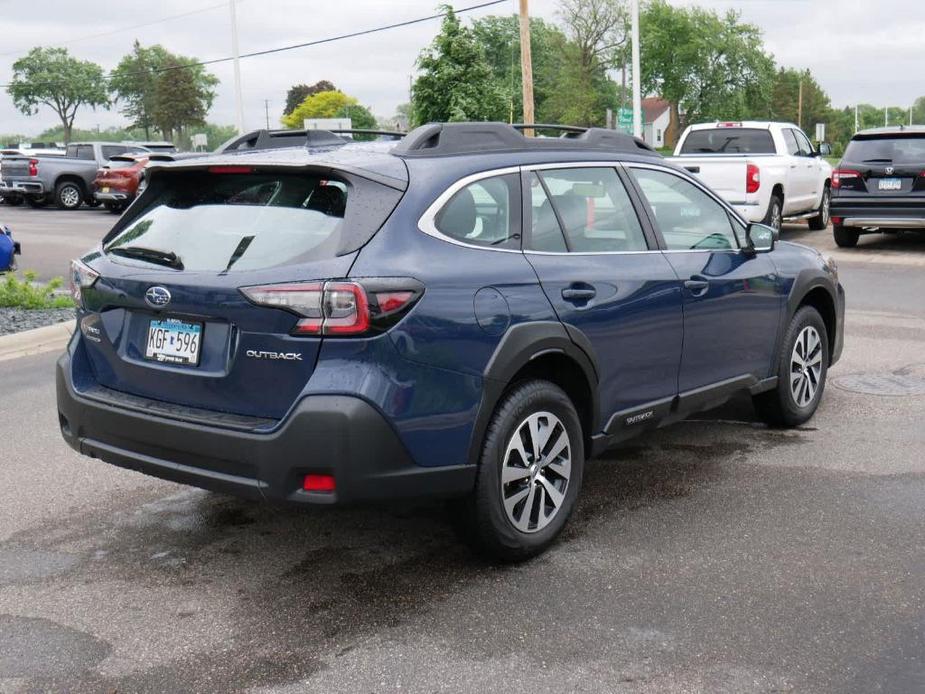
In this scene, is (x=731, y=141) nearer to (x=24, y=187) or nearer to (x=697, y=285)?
(x=697, y=285)

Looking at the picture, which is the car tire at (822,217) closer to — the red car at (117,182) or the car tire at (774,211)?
the car tire at (774,211)

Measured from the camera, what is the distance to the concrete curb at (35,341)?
9.38m

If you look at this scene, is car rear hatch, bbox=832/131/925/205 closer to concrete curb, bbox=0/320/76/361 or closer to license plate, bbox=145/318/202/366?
concrete curb, bbox=0/320/76/361

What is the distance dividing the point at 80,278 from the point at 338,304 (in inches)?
56.6

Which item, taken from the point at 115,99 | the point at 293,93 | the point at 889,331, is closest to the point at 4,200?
the point at 889,331

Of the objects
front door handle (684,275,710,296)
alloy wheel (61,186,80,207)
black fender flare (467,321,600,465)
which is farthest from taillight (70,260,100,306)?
alloy wheel (61,186,80,207)

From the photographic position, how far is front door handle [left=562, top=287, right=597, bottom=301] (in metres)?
4.50

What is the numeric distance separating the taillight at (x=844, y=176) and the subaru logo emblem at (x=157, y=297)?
13.7 metres

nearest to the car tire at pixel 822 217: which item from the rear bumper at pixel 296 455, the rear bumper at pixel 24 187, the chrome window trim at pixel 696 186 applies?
the chrome window trim at pixel 696 186

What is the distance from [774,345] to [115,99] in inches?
5445

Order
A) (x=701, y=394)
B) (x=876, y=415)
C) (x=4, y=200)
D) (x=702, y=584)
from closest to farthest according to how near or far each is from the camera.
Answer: (x=702, y=584) → (x=701, y=394) → (x=876, y=415) → (x=4, y=200)

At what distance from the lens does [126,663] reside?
361cm

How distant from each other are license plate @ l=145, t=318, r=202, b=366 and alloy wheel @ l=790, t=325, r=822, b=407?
358cm

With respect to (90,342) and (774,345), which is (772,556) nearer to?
(774,345)
